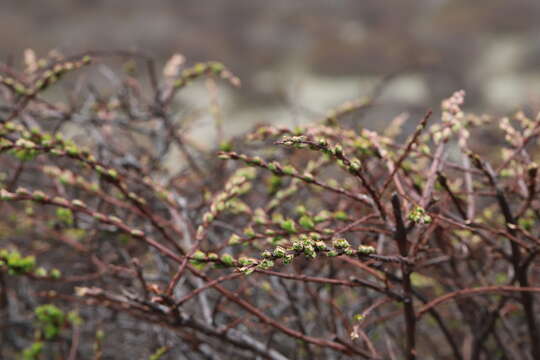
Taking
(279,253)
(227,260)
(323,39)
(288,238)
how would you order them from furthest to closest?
(323,39) < (288,238) < (227,260) < (279,253)

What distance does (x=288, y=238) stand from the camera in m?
1.12

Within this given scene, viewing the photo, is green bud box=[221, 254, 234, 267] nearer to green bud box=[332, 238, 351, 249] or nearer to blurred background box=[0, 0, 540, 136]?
green bud box=[332, 238, 351, 249]

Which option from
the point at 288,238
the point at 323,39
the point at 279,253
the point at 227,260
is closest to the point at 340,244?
the point at 279,253

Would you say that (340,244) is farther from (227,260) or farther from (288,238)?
(288,238)

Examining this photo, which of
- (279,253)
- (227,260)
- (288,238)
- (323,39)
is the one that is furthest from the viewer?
(323,39)

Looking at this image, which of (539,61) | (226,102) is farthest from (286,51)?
(539,61)

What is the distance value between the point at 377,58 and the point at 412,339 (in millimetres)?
5802

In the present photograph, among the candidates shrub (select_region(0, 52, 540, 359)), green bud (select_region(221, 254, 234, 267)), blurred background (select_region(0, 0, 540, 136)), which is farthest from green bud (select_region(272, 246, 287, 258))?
blurred background (select_region(0, 0, 540, 136))

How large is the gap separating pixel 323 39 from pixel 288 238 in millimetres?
5936

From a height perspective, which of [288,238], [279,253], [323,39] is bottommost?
[279,253]

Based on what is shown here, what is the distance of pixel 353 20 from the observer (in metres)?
6.60

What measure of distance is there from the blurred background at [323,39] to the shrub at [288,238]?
162 inches

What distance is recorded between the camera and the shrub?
38.3 inches

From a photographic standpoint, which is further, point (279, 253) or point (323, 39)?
point (323, 39)
